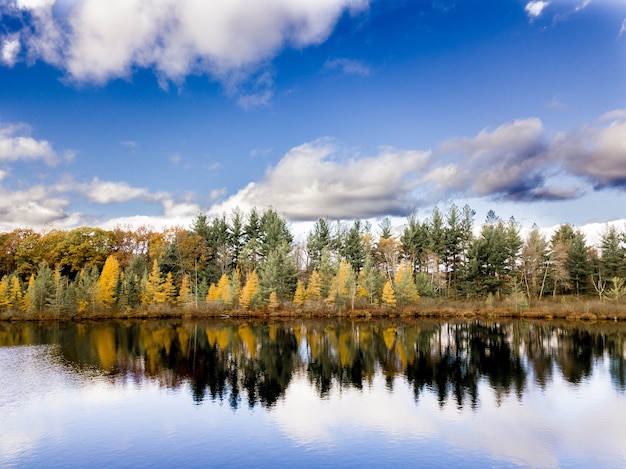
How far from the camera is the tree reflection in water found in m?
29.8

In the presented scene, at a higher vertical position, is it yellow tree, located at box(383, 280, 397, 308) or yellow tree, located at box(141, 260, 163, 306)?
yellow tree, located at box(141, 260, 163, 306)

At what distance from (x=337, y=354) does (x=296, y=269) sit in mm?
41266

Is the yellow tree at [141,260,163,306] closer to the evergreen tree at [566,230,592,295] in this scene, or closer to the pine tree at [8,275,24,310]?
the pine tree at [8,275,24,310]

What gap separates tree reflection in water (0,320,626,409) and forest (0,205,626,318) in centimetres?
1065

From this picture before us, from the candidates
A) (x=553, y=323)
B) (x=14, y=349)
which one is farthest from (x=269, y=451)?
(x=553, y=323)

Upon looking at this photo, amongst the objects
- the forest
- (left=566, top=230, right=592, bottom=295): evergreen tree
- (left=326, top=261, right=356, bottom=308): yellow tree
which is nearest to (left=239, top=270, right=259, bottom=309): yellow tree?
the forest

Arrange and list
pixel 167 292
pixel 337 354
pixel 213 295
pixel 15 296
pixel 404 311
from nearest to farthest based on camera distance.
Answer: pixel 337 354
pixel 404 311
pixel 15 296
pixel 213 295
pixel 167 292

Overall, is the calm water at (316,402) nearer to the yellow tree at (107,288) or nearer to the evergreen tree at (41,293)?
the evergreen tree at (41,293)

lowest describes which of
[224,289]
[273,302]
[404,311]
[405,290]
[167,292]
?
[404,311]

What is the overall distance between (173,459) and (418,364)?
2195 centimetres

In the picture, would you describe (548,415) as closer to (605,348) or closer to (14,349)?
(605,348)

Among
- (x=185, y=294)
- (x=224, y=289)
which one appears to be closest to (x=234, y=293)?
(x=224, y=289)

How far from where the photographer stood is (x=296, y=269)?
264 ft

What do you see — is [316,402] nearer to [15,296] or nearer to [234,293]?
[234,293]
